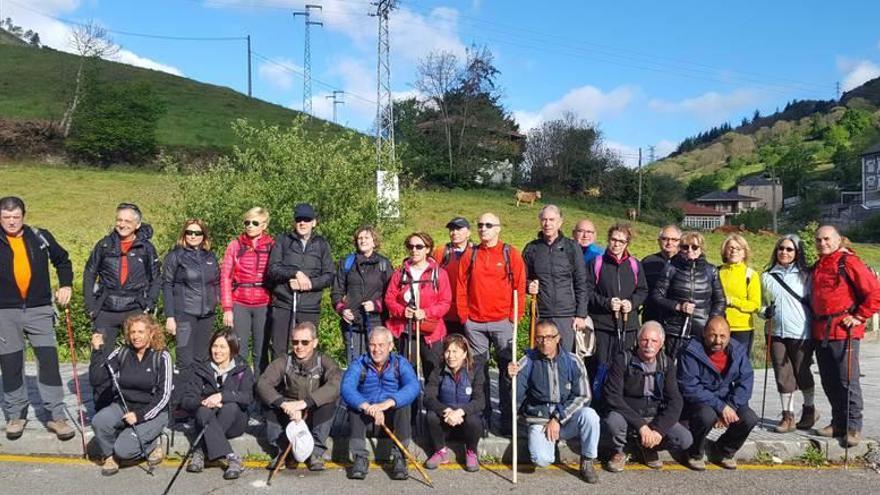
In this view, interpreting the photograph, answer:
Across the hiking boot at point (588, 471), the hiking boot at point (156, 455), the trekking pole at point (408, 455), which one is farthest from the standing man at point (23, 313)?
the hiking boot at point (588, 471)

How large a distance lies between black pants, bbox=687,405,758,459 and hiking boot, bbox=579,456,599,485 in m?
0.94

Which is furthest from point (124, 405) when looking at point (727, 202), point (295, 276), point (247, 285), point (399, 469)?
point (727, 202)

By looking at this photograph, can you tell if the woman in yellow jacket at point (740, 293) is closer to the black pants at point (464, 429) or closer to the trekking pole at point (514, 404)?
the trekking pole at point (514, 404)

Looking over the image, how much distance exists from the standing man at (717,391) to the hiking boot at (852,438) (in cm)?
90

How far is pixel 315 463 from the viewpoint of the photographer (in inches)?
218

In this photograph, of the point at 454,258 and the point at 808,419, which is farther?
the point at 454,258

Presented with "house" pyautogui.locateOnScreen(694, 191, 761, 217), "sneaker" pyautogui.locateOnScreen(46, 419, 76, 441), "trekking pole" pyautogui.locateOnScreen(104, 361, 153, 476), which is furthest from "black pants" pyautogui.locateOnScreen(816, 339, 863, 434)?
"house" pyautogui.locateOnScreen(694, 191, 761, 217)

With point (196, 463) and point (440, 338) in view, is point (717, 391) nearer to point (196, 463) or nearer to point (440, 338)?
point (440, 338)

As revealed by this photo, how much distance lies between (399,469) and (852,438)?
12.6ft

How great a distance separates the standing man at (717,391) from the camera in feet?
18.6

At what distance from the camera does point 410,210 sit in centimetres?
Answer: 1265

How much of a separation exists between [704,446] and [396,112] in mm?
69949

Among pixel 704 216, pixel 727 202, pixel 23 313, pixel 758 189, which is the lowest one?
pixel 23 313

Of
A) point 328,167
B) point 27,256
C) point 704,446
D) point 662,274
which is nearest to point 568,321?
point 662,274
